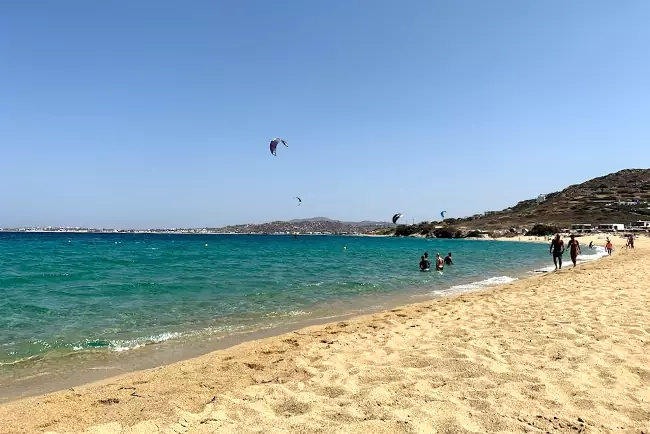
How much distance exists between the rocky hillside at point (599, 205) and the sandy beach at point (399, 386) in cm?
9411

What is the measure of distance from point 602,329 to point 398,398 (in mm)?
4294

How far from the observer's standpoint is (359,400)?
4.21 meters

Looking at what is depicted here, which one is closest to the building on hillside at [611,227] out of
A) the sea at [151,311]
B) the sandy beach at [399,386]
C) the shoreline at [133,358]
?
the sea at [151,311]

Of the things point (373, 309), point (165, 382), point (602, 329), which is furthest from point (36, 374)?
point (602, 329)

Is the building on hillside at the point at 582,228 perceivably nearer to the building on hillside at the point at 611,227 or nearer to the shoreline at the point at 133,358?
the building on hillside at the point at 611,227

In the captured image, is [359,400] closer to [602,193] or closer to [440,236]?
[440,236]

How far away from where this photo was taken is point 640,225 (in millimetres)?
78562

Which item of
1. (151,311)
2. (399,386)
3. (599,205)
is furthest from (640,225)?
(399,386)

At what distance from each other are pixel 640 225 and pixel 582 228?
10.4 metres

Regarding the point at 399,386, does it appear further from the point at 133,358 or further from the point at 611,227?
the point at 611,227

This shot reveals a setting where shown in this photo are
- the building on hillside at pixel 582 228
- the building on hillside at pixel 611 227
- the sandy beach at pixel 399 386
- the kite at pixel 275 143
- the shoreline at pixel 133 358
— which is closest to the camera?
the sandy beach at pixel 399 386

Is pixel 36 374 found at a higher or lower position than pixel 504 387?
lower

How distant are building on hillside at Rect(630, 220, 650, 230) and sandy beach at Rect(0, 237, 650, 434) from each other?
82.9m

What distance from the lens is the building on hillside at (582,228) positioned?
77.6m
